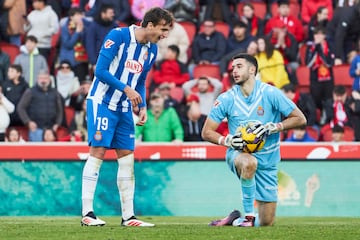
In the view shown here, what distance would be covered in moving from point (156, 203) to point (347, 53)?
6.57m

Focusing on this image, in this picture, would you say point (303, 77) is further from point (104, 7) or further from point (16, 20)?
point (16, 20)

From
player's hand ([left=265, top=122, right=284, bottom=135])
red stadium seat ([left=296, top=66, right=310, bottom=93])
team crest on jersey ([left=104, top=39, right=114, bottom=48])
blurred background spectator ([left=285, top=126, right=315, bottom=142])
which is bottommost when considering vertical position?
blurred background spectator ([left=285, top=126, right=315, bottom=142])

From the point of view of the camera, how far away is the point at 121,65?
11.5 m

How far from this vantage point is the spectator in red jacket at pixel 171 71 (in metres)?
20.2

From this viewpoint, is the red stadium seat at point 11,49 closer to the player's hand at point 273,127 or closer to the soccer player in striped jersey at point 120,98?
the soccer player in striped jersey at point 120,98

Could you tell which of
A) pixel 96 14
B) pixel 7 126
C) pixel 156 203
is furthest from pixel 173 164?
pixel 96 14

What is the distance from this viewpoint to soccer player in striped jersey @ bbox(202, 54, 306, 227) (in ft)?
37.9

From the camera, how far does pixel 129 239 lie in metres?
9.50

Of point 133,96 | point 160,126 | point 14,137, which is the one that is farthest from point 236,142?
point 14,137

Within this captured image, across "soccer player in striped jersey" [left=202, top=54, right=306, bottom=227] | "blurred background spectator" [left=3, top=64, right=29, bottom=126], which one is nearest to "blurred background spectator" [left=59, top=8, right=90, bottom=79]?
"blurred background spectator" [left=3, top=64, right=29, bottom=126]

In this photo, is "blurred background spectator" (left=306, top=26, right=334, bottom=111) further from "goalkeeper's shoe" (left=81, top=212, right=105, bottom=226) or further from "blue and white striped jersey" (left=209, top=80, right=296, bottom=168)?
"goalkeeper's shoe" (left=81, top=212, right=105, bottom=226)

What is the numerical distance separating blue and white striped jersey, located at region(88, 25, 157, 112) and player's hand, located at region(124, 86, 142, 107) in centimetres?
9

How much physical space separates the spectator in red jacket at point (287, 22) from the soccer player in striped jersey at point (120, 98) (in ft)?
30.5

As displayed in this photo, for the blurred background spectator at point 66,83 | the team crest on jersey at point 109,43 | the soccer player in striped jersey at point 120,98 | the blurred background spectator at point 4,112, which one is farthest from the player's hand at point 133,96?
the blurred background spectator at point 66,83
